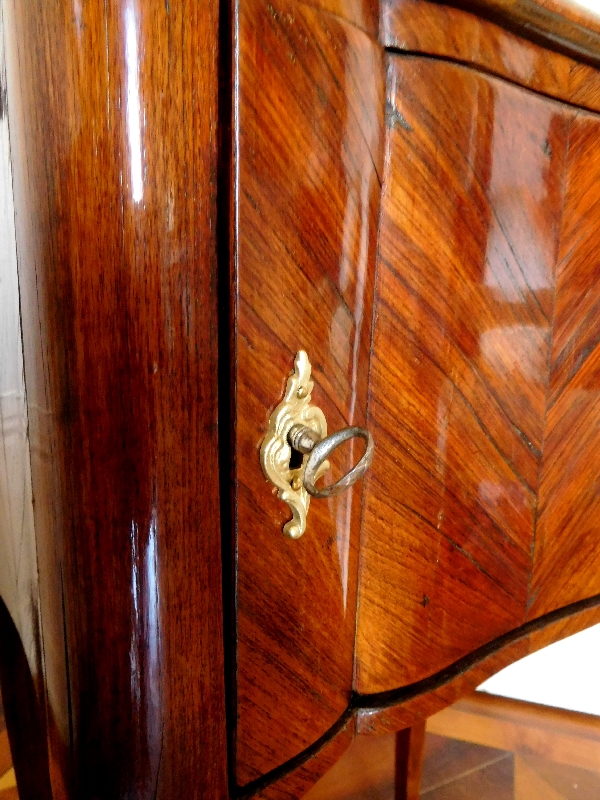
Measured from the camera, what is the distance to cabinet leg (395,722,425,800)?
2.69ft

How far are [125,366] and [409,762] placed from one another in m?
0.79

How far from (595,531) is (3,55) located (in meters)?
0.52

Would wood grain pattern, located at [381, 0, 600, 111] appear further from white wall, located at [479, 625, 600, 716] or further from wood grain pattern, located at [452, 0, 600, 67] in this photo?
white wall, located at [479, 625, 600, 716]

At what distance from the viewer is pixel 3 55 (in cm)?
28

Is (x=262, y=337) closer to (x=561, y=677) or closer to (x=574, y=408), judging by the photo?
(x=574, y=408)

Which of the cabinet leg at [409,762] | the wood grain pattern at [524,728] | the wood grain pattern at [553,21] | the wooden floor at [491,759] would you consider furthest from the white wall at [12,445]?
the wood grain pattern at [524,728]

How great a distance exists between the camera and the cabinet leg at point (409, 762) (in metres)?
0.82

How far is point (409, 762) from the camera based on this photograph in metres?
0.83

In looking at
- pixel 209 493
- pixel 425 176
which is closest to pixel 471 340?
pixel 425 176

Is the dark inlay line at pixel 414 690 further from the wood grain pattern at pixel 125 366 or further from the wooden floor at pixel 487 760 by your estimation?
the wooden floor at pixel 487 760

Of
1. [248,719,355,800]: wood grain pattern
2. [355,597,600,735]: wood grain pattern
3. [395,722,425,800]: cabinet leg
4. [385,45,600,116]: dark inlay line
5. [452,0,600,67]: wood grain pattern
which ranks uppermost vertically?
[452,0,600,67]: wood grain pattern

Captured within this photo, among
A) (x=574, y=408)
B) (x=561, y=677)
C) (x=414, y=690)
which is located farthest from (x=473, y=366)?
(x=561, y=677)

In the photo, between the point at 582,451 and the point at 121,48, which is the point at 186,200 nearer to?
the point at 121,48

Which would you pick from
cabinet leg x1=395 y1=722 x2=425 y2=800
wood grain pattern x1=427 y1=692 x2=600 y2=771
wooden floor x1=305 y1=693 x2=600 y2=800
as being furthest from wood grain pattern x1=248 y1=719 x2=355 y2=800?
wood grain pattern x1=427 y1=692 x2=600 y2=771
